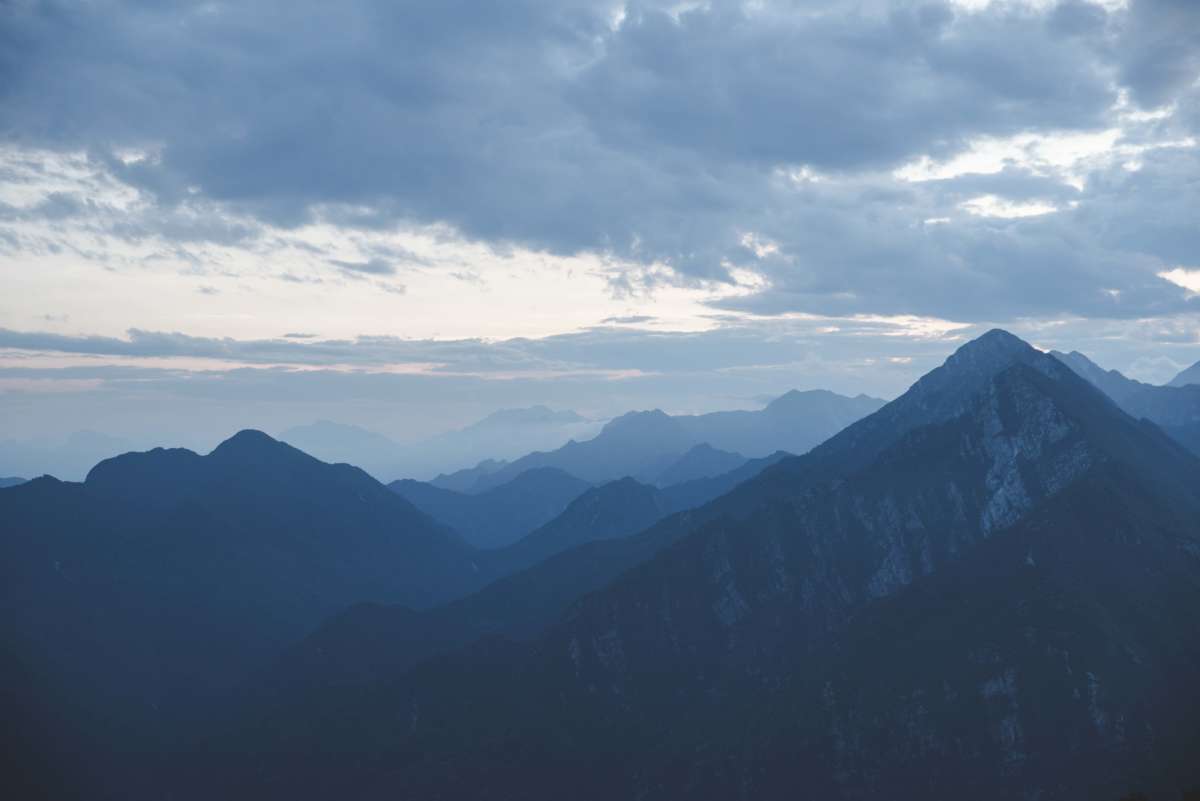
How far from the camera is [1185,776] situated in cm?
19962

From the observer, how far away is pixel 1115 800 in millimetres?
199875

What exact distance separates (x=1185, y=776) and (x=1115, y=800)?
17415 millimetres
